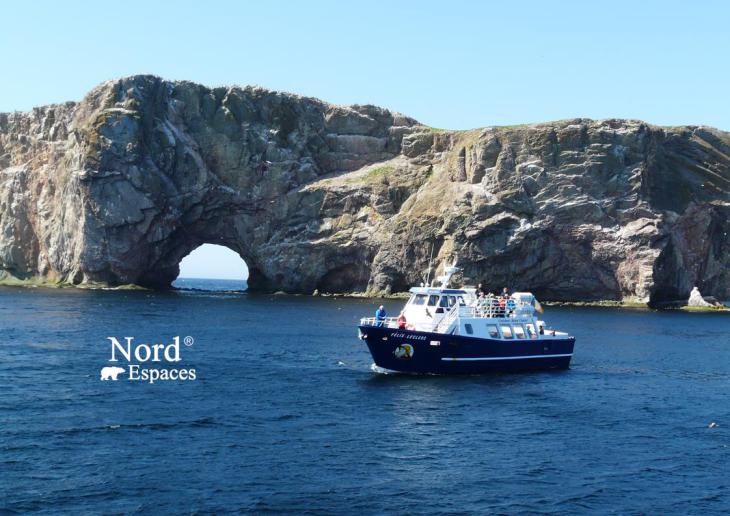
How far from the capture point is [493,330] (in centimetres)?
5988

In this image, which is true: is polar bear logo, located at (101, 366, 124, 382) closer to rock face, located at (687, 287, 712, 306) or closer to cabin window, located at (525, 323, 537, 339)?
cabin window, located at (525, 323, 537, 339)

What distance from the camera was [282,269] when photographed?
150 m

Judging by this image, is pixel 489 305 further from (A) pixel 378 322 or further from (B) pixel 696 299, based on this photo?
(B) pixel 696 299

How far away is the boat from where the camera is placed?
184ft

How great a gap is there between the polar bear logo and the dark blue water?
67 centimetres

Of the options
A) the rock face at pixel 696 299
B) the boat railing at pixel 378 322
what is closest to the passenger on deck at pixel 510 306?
the boat railing at pixel 378 322

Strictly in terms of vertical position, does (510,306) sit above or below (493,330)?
above

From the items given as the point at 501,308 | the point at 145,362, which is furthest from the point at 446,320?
the point at 145,362

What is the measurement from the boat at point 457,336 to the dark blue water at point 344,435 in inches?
55.7

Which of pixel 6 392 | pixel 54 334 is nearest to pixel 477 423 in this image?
pixel 6 392

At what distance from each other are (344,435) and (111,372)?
21.8 m

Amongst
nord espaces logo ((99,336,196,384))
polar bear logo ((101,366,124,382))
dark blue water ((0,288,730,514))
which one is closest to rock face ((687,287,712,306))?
dark blue water ((0,288,730,514))

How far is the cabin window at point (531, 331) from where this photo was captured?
63.2m

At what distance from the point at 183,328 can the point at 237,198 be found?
6812 cm
